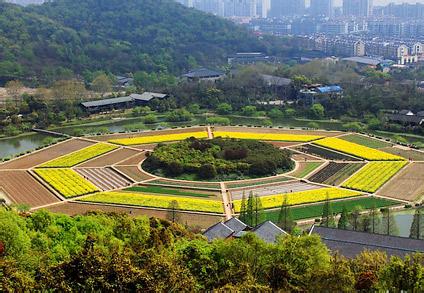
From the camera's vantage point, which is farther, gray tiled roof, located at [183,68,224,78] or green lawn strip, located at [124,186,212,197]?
gray tiled roof, located at [183,68,224,78]

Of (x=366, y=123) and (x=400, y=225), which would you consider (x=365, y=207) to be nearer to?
(x=400, y=225)

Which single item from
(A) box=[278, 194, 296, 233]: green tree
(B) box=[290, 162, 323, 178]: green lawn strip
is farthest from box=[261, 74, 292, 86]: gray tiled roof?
(A) box=[278, 194, 296, 233]: green tree

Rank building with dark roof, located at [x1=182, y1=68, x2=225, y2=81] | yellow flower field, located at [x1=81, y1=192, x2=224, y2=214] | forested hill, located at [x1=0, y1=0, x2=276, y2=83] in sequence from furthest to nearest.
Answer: forested hill, located at [x1=0, y1=0, x2=276, y2=83], building with dark roof, located at [x1=182, y1=68, x2=225, y2=81], yellow flower field, located at [x1=81, y1=192, x2=224, y2=214]

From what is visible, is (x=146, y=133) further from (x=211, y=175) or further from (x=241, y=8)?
Result: (x=241, y=8)

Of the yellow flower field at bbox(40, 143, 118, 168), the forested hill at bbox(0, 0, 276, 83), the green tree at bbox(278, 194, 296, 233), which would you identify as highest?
the forested hill at bbox(0, 0, 276, 83)

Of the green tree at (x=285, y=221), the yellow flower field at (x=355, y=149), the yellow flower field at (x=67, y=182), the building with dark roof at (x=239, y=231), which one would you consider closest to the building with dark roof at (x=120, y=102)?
the yellow flower field at (x=67, y=182)

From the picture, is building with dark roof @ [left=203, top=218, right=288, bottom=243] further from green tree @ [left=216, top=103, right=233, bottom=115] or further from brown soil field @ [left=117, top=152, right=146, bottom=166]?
green tree @ [left=216, top=103, right=233, bottom=115]

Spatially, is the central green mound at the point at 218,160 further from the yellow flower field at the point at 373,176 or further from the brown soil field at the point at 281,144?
the yellow flower field at the point at 373,176
